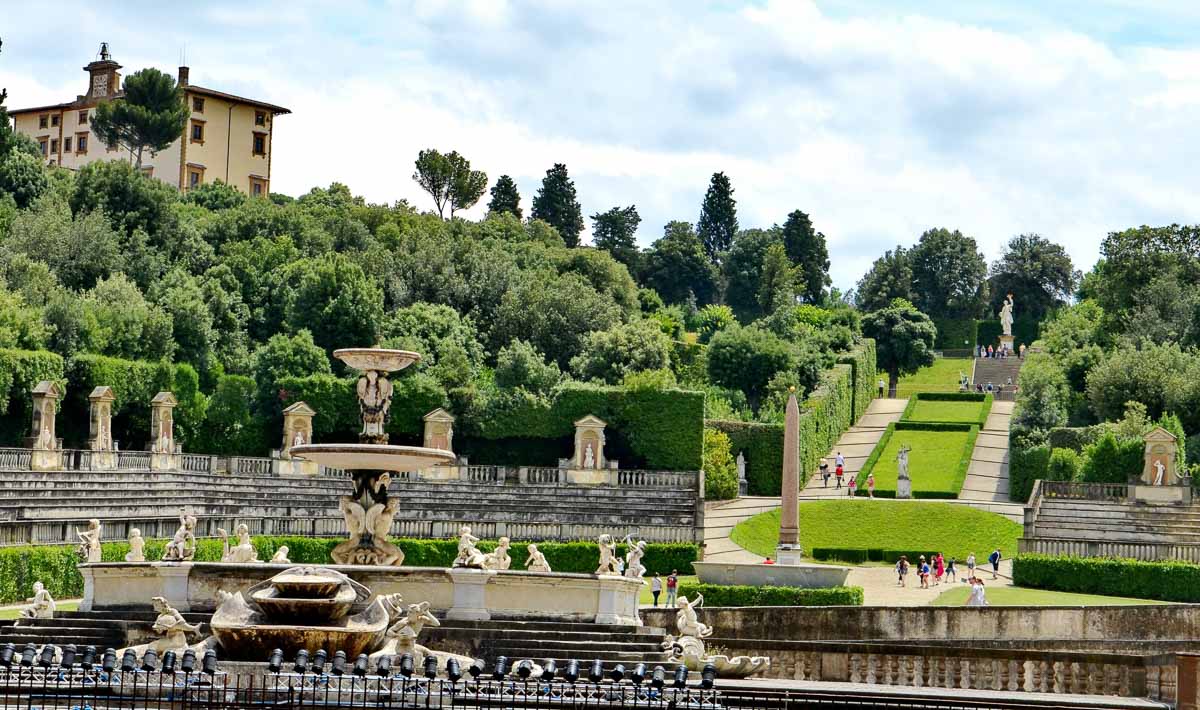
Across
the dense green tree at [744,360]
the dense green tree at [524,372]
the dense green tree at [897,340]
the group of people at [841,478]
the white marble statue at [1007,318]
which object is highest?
the white marble statue at [1007,318]

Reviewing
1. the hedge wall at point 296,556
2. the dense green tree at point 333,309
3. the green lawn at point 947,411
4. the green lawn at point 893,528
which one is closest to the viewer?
the hedge wall at point 296,556

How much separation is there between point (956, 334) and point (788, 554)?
71.3 m

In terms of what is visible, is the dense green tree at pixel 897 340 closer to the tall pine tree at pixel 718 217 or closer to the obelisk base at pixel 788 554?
the tall pine tree at pixel 718 217

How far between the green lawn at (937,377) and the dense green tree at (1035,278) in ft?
38.9

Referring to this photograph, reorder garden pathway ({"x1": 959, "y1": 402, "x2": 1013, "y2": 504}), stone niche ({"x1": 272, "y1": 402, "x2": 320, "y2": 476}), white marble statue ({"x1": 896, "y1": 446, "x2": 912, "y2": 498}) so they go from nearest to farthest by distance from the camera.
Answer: stone niche ({"x1": 272, "y1": 402, "x2": 320, "y2": 476}) < white marble statue ({"x1": 896, "y1": 446, "x2": 912, "y2": 498}) < garden pathway ({"x1": 959, "y1": 402, "x2": 1013, "y2": 504})

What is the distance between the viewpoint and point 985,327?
384 ft

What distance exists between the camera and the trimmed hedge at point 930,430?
Result: 225ft

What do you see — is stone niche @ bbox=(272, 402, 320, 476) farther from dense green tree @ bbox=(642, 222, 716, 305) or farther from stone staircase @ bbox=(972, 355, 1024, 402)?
dense green tree @ bbox=(642, 222, 716, 305)

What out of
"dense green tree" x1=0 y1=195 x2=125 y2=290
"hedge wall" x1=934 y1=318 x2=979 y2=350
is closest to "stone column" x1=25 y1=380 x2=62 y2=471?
"dense green tree" x1=0 y1=195 x2=125 y2=290

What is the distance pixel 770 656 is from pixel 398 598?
6.76 m

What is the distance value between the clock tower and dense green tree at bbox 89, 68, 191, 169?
23.7 feet

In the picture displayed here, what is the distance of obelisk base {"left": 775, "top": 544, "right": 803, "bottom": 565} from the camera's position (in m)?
47.8

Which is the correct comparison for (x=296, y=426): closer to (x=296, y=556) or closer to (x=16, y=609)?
(x=296, y=556)

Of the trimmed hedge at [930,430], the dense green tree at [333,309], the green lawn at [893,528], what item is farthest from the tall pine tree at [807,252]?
the green lawn at [893,528]
